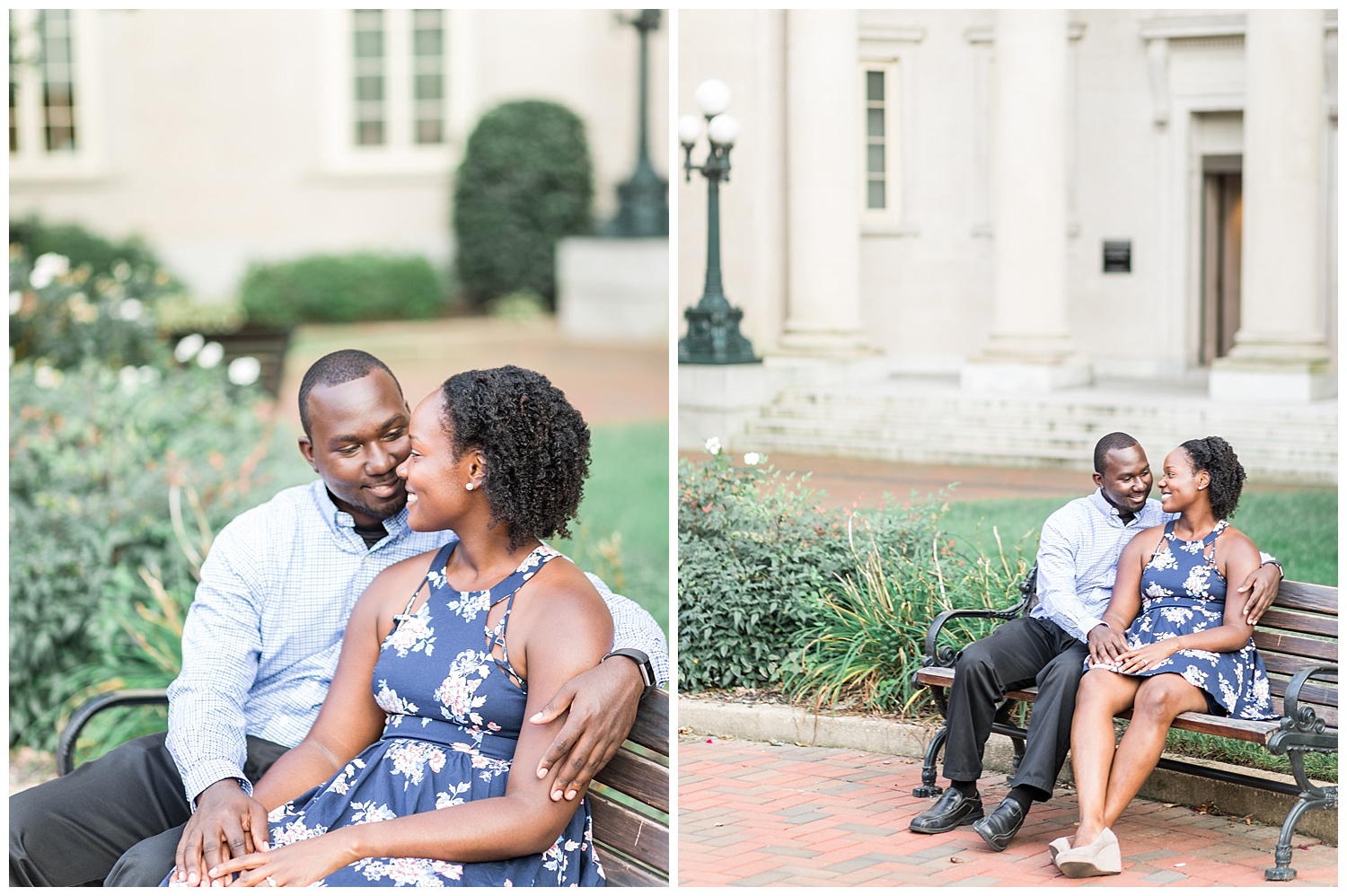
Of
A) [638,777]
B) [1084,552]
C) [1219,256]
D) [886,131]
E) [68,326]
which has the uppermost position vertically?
[886,131]

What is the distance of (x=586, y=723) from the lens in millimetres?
2680

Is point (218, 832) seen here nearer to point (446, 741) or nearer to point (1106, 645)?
point (446, 741)

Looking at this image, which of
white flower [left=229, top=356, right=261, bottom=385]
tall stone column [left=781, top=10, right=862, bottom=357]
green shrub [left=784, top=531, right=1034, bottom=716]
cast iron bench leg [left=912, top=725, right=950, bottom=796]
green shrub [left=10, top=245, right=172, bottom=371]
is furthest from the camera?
green shrub [left=10, top=245, right=172, bottom=371]

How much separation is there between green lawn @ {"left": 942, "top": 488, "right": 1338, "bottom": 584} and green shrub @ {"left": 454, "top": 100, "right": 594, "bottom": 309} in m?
13.4

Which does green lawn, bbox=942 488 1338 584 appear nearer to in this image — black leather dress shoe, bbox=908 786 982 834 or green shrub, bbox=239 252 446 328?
black leather dress shoe, bbox=908 786 982 834

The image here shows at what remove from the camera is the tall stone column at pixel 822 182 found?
6.07 meters

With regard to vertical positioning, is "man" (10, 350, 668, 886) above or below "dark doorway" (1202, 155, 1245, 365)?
Answer: below

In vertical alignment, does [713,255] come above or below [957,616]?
above

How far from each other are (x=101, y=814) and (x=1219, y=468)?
281 centimetres

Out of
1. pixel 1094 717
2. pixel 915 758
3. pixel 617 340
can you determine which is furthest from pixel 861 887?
pixel 617 340

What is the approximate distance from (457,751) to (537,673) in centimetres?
26

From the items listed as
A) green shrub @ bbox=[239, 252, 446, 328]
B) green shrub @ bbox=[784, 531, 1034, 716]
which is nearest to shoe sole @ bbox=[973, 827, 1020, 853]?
green shrub @ bbox=[784, 531, 1034, 716]

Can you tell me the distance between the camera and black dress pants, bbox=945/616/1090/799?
3762 mm

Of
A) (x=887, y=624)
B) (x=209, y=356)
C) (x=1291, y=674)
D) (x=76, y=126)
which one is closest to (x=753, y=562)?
(x=887, y=624)
